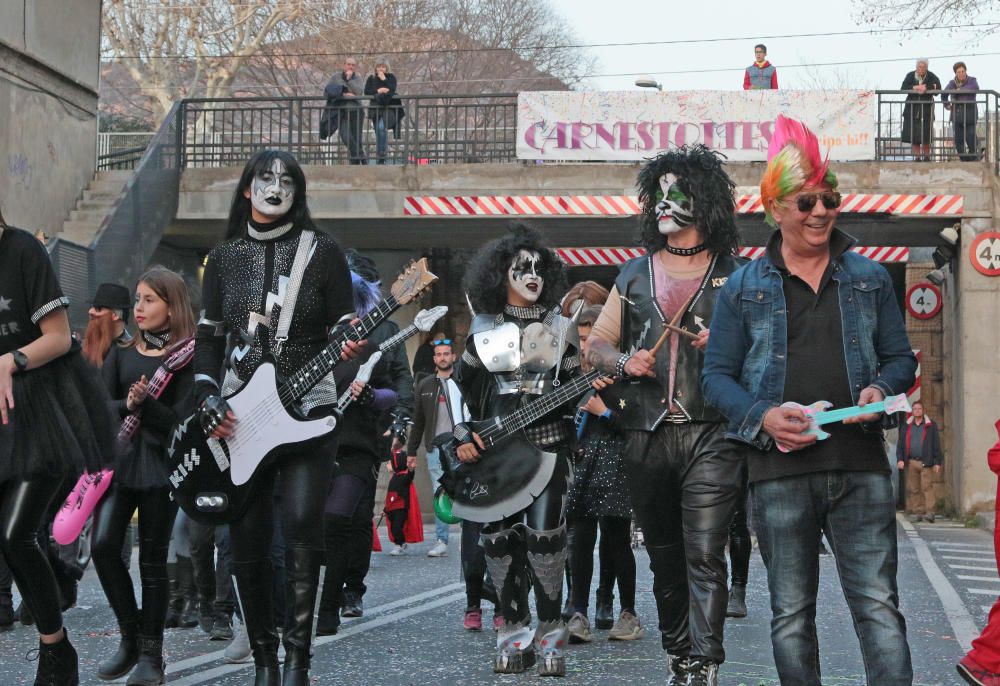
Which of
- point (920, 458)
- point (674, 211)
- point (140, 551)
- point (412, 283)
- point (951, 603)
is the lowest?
point (951, 603)

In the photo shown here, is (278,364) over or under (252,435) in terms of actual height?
over

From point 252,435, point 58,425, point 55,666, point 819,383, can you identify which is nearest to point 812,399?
point 819,383

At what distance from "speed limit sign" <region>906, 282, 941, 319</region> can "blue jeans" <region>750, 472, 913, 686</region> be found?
2123cm

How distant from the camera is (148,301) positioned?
24.1 ft

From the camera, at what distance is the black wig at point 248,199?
6.29 metres

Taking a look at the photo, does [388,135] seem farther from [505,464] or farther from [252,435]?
[252,435]

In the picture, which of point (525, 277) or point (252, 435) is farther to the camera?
point (525, 277)

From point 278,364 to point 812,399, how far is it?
7.07 feet

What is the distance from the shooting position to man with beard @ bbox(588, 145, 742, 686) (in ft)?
19.6

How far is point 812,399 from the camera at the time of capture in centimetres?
490

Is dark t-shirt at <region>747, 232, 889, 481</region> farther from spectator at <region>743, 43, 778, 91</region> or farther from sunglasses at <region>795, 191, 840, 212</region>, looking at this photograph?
spectator at <region>743, 43, 778, 91</region>

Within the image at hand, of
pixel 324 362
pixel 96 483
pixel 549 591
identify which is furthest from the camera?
pixel 96 483

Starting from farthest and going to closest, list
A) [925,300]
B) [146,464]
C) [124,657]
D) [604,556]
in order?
[925,300] → [604,556] → [146,464] → [124,657]

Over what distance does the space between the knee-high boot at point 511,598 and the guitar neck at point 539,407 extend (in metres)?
0.47
